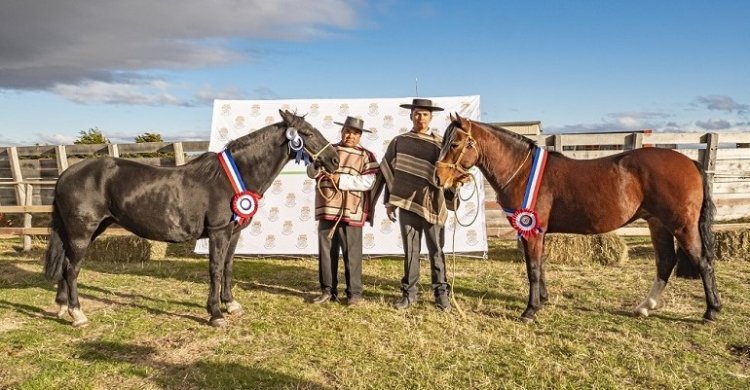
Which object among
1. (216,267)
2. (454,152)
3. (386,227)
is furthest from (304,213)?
(454,152)

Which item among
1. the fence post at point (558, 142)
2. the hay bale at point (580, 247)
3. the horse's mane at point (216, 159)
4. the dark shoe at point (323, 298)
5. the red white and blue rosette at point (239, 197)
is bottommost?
the dark shoe at point (323, 298)

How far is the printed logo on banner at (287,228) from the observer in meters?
8.45

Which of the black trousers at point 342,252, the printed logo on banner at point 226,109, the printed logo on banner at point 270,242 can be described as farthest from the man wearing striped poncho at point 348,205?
the printed logo on banner at point 226,109

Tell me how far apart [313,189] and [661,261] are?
5306 millimetres

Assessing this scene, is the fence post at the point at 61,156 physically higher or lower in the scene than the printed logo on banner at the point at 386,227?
higher

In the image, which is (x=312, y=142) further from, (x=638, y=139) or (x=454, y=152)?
(x=638, y=139)

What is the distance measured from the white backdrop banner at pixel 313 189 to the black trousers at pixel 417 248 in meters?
2.56

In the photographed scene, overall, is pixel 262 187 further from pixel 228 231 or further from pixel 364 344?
pixel 364 344

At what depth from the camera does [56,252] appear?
5133 millimetres

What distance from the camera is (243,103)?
347 inches

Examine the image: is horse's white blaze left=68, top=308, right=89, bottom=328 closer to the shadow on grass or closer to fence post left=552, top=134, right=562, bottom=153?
the shadow on grass

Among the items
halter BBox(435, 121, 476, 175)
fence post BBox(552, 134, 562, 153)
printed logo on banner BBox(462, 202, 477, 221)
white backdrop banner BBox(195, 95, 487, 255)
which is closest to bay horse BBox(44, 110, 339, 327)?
halter BBox(435, 121, 476, 175)

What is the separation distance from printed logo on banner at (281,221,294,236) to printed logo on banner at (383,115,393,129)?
7.69 ft

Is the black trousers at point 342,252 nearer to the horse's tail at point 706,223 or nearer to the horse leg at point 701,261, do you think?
the horse leg at point 701,261
